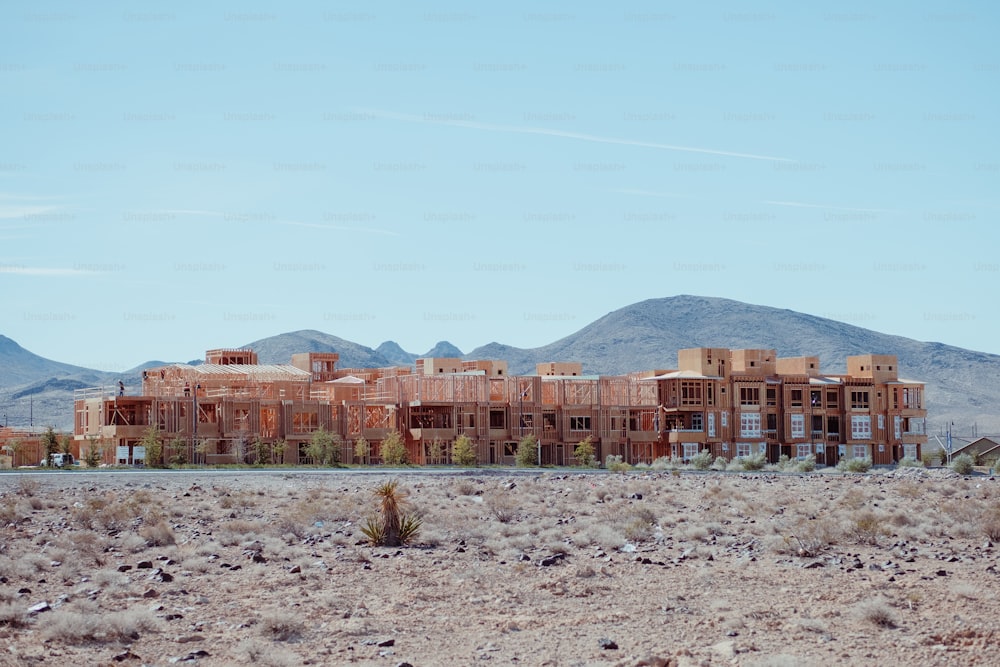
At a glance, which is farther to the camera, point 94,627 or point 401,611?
point 401,611

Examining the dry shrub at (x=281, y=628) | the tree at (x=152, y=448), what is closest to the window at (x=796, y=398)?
the tree at (x=152, y=448)

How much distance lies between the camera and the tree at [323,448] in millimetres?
68250

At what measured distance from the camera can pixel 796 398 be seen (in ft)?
282

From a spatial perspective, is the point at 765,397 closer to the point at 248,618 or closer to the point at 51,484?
the point at 51,484

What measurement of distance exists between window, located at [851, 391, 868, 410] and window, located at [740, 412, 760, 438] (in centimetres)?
918

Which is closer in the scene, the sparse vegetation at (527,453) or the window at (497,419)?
the sparse vegetation at (527,453)

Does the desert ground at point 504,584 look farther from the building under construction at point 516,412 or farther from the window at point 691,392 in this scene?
the window at point 691,392

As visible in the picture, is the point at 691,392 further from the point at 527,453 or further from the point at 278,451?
the point at 278,451

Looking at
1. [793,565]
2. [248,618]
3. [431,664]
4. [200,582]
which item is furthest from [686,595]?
[200,582]

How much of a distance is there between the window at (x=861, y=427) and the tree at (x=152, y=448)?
51.7 meters

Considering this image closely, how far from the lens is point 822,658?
14.6 metres

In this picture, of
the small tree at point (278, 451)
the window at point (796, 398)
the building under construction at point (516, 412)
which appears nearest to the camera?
the small tree at point (278, 451)

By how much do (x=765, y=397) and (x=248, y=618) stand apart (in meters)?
71.4

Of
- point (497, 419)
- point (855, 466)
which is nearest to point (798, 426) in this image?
point (855, 466)
